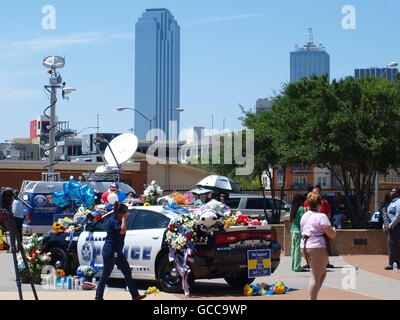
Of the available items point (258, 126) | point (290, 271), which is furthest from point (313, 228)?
point (258, 126)

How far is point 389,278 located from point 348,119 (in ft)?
25.7

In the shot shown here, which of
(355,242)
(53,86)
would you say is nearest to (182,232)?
(355,242)

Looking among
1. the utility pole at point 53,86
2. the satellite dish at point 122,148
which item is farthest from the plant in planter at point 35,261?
the utility pole at point 53,86

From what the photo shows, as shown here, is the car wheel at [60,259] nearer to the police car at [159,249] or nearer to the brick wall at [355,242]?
the police car at [159,249]

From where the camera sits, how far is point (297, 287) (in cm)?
1396

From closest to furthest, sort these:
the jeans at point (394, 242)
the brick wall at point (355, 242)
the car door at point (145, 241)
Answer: the car door at point (145, 241) → the jeans at point (394, 242) → the brick wall at point (355, 242)

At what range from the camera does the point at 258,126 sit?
3262 centimetres

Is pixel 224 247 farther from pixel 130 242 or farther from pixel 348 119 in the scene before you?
pixel 348 119

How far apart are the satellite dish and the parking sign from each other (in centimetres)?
1217

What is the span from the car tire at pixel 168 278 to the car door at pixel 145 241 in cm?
18

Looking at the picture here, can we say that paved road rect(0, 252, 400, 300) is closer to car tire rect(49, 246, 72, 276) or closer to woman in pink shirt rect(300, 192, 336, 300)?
car tire rect(49, 246, 72, 276)

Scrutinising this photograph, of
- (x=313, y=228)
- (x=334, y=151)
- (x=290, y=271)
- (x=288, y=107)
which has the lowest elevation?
(x=290, y=271)

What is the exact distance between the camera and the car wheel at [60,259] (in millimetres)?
14789

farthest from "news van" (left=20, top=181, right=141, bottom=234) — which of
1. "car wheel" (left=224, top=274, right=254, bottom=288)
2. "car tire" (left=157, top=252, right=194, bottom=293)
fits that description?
"car tire" (left=157, top=252, right=194, bottom=293)
